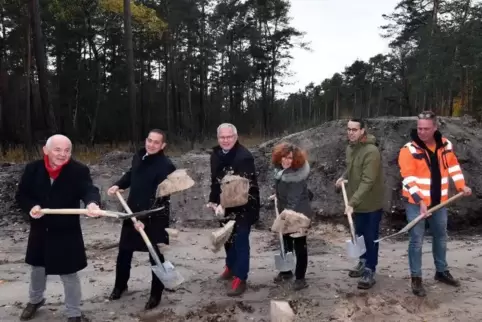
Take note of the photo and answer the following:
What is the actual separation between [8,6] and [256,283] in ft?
66.8

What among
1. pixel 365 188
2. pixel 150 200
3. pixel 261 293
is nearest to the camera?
pixel 150 200

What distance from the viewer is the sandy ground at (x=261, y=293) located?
14.3 feet

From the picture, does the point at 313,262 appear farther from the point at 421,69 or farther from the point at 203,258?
the point at 421,69

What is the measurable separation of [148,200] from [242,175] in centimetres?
98

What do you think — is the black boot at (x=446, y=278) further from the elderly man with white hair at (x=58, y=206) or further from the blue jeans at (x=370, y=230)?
the elderly man with white hair at (x=58, y=206)

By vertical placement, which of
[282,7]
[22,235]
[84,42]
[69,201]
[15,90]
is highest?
[282,7]

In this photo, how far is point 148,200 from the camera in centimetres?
Result: 442

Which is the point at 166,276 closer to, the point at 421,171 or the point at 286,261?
the point at 286,261

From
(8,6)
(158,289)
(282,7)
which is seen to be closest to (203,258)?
(158,289)

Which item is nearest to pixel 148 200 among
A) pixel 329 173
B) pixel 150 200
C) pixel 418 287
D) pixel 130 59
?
pixel 150 200

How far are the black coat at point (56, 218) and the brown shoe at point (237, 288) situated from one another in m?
1.59

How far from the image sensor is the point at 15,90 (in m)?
25.4

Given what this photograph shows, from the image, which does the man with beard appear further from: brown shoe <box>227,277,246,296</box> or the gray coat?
the gray coat

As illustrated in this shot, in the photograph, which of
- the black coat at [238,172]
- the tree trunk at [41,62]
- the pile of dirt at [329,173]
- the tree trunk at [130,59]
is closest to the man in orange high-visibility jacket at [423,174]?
the black coat at [238,172]
